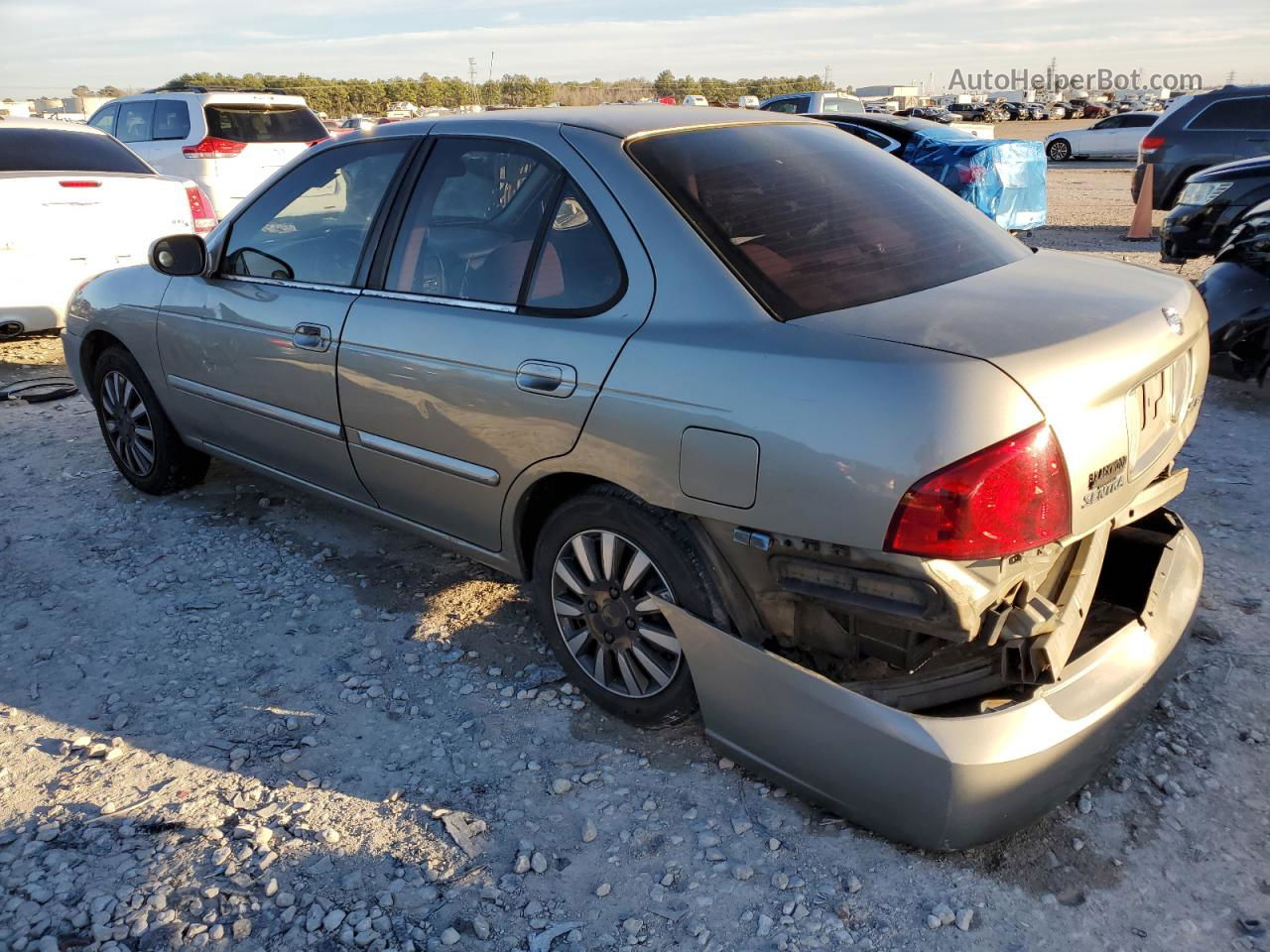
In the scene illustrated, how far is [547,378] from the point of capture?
275 cm

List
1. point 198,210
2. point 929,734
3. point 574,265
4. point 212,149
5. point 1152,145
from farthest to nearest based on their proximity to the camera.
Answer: point 1152,145
point 212,149
point 198,210
point 574,265
point 929,734

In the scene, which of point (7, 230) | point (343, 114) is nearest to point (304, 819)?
point (7, 230)

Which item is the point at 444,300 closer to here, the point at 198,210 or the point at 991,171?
the point at 198,210

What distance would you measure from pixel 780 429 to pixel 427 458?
1.41 metres

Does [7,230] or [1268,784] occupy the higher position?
[7,230]

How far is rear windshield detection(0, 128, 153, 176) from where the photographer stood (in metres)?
6.93

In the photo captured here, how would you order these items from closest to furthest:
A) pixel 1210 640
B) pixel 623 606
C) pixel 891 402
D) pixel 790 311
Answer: pixel 891 402
pixel 790 311
pixel 623 606
pixel 1210 640

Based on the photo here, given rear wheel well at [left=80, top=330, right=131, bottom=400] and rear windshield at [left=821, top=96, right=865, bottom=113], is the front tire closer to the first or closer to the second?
rear wheel well at [left=80, top=330, right=131, bottom=400]

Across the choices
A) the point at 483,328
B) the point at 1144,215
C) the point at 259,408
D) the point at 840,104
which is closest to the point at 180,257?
the point at 259,408

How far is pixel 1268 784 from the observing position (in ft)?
8.68

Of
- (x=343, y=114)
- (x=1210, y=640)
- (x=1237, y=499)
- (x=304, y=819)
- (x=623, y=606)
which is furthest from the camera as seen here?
Result: (x=343, y=114)

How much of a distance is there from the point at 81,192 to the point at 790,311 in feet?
21.0

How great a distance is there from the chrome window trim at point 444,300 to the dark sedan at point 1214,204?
307 inches

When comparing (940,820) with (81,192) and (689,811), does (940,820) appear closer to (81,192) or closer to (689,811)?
(689,811)
